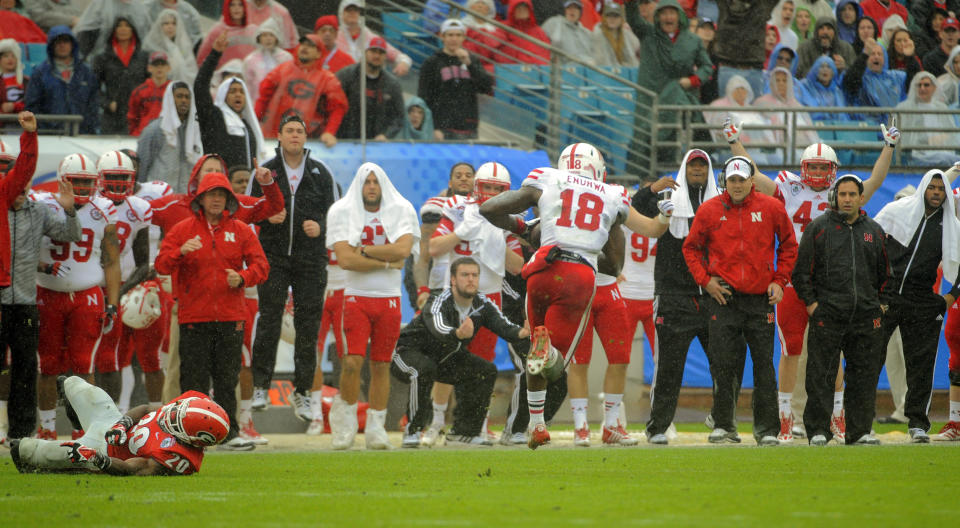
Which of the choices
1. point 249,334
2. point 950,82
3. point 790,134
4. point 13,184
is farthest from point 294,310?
point 950,82

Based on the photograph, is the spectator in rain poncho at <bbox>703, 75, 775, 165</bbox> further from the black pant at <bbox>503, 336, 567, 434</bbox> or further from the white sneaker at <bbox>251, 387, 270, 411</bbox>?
the white sneaker at <bbox>251, 387, 270, 411</bbox>

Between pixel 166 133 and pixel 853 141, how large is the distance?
8561mm

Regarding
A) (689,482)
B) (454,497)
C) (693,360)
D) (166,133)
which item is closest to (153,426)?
(454,497)

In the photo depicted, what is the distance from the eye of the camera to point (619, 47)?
57.7 ft

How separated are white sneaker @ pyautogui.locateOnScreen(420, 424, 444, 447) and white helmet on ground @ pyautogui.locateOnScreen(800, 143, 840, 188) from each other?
393cm

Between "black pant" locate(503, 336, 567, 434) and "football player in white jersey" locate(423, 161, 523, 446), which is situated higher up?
"football player in white jersey" locate(423, 161, 523, 446)

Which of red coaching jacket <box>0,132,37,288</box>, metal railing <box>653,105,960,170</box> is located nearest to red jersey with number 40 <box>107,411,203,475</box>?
red coaching jacket <box>0,132,37,288</box>

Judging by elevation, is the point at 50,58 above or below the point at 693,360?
above

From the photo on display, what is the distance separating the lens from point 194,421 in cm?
736

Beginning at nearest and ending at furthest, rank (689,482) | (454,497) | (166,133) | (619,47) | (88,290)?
(454,497)
(689,482)
(88,290)
(166,133)
(619,47)

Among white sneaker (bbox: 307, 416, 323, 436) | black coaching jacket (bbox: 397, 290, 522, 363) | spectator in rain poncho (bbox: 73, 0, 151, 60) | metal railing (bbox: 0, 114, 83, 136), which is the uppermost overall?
spectator in rain poncho (bbox: 73, 0, 151, 60)

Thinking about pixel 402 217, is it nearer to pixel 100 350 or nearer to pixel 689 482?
pixel 100 350

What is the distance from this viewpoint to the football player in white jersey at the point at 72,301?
10.7m

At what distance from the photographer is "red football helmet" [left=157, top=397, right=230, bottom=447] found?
737cm
